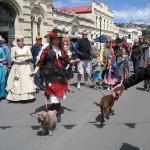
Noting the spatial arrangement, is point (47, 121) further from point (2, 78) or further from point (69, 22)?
point (69, 22)

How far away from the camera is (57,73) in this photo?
700cm

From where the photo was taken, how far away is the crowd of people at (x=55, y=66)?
276 inches

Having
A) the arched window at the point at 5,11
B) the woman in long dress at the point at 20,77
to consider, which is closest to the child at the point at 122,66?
the woman in long dress at the point at 20,77

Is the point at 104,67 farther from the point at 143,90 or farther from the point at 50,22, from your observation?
the point at 50,22

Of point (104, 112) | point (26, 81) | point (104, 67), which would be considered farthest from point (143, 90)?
point (104, 112)

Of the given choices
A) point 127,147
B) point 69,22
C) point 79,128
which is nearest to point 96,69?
point 79,128

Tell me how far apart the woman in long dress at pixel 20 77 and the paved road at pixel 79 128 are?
10.6 inches

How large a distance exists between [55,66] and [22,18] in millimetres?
22187

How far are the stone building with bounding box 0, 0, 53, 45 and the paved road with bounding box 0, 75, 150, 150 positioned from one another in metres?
18.6

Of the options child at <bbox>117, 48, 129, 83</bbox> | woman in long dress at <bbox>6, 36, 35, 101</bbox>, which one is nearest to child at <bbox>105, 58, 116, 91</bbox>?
child at <bbox>117, 48, 129, 83</bbox>

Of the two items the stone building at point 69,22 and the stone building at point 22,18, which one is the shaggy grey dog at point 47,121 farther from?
the stone building at point 69,22

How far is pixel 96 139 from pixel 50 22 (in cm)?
2853

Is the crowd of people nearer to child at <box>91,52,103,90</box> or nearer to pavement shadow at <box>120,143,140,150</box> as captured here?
child at <box>91,52,103,90</box>

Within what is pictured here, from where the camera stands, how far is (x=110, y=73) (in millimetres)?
12352
